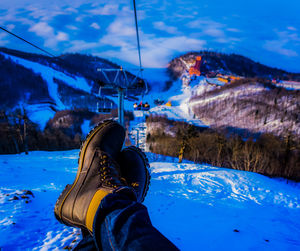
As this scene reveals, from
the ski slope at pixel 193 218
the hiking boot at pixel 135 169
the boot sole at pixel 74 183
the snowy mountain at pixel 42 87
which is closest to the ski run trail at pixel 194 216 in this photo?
the ski slope at pixel 193 218

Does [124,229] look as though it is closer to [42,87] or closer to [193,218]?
[193,218]

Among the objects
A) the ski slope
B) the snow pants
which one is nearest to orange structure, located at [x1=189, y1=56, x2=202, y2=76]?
the ski slope

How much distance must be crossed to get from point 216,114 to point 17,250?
53817 mm

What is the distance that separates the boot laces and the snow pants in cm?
44

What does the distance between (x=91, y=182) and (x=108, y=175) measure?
183 millimetres

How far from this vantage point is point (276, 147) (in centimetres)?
2264

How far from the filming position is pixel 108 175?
174cm

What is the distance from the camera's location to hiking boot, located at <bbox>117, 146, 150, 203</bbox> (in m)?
2.36

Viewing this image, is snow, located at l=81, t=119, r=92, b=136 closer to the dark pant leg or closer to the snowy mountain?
the snowy mountain

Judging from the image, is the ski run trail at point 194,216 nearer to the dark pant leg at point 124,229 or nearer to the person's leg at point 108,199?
the person's leg at point 108,199

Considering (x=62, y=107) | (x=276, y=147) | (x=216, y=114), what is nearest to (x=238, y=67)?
(x=216, y=114)

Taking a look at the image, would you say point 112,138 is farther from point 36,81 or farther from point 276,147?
point 36,81

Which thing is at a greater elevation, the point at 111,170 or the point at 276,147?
the point at 111,170

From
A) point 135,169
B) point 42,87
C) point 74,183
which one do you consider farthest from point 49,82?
point 74,183
